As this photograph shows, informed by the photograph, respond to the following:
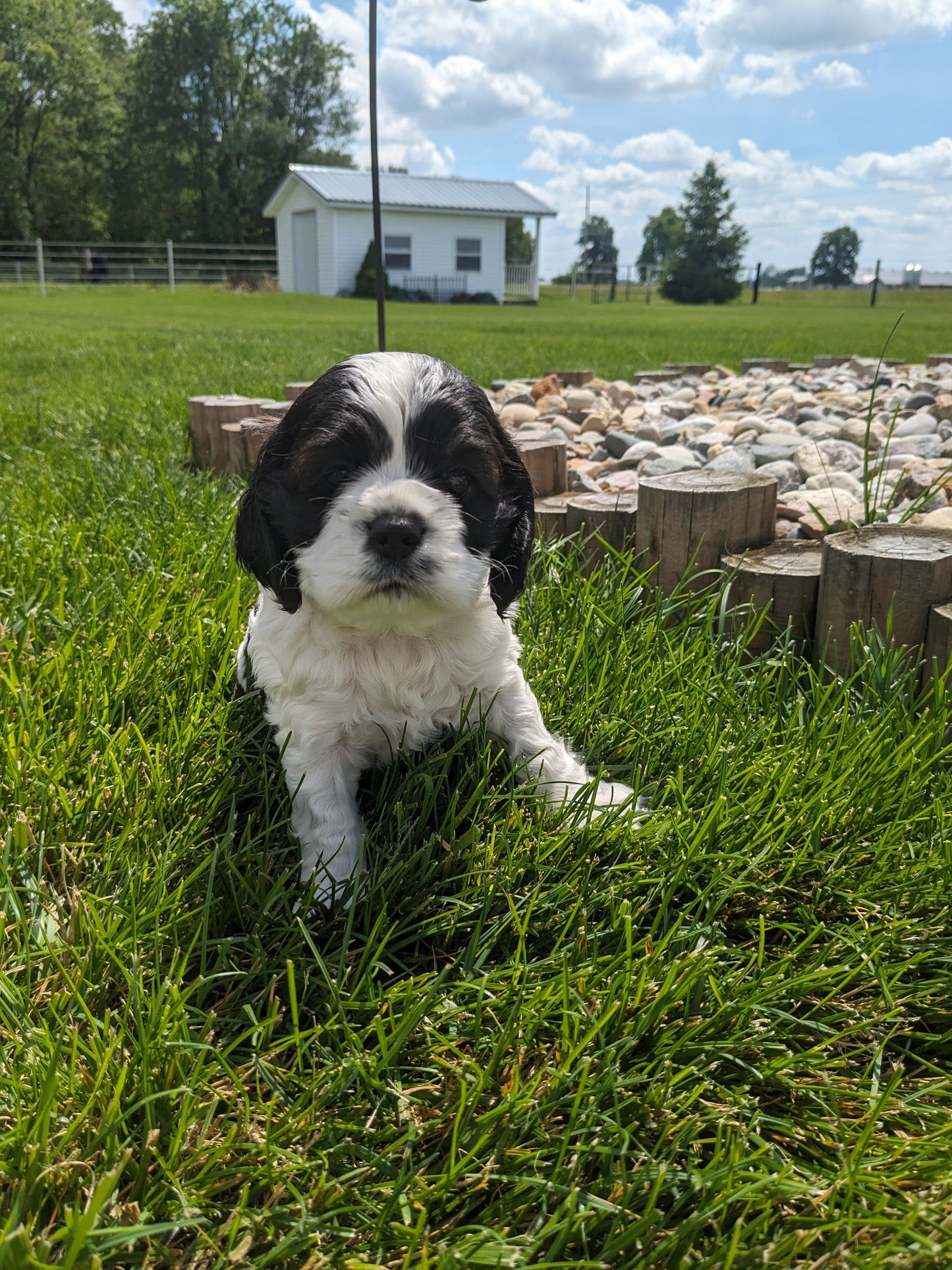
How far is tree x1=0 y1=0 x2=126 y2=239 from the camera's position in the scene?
52.7 metres

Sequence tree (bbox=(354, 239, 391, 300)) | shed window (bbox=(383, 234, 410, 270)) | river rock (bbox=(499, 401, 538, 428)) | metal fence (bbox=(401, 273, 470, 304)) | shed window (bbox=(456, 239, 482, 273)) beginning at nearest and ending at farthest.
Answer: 1. river rock (bbox=(499, 401, 538, 428))
2. tree (bbox=(354, 239, 391, 300))
3. shed window (bbox=(383, 234, 410, 270))
4. metal fence (bbox=(401, 273, 470, 304))
5. shed window (bbox=(456, 239, 482, 273))

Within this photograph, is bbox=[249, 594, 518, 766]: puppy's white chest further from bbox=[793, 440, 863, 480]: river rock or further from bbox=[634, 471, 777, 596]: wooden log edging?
bbox=[793, 440, 863, 480]: river rock

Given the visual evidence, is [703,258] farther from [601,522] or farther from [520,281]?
[601,522]

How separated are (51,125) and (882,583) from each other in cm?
6388

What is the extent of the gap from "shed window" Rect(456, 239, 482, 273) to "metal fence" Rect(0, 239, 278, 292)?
888 centimetres

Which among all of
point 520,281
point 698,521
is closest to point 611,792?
point 698,521

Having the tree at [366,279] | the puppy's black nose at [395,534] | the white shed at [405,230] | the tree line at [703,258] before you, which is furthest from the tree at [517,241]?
the puppy's black nose at [395,534]

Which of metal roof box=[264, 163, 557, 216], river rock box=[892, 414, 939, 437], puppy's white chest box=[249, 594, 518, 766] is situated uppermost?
metal roof box=[264, 163, 557, 216]

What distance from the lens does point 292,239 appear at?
45.7 m

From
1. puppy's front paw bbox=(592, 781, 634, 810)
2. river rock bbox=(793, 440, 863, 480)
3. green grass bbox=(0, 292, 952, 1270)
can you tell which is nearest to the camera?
green grass bbox=(0, 292, 952, 1270)

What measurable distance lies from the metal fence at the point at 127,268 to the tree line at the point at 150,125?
5848mm

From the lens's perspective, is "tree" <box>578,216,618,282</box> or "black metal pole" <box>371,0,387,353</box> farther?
"tree" <box>578,216,618,282</box>

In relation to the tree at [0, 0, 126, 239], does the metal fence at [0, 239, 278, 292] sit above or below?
below

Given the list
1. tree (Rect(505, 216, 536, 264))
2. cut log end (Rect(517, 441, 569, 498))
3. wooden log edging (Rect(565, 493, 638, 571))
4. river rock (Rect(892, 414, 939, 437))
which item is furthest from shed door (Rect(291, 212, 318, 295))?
wooden log edging (Rect(565, 493, 638, 571))
